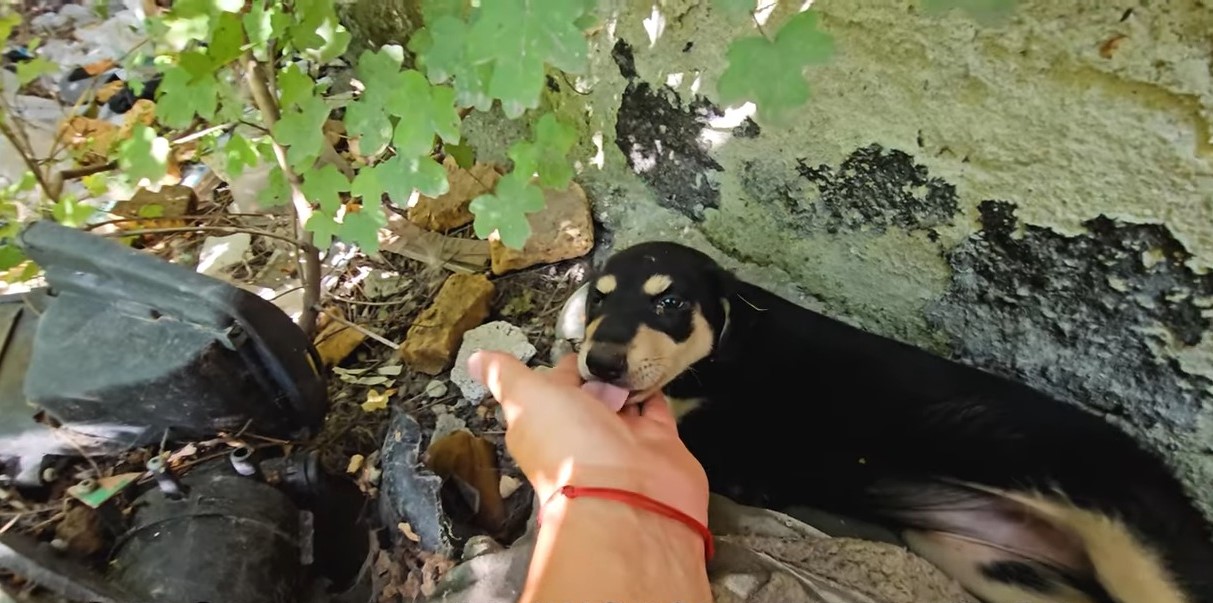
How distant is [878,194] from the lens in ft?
5.48

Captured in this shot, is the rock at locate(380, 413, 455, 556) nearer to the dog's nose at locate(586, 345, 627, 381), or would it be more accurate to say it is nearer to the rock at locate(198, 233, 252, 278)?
the dog's nose at locate(586, 345, 627, 381)

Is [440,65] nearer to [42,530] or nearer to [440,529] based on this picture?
[440,529]

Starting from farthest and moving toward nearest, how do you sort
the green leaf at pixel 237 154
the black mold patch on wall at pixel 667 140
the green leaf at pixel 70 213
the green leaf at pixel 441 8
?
the black mold patch on wall at pixel 667 140 < the green leaf at pixel 70 213 < the green leaf at pixel 237 154 < the green leaf at pixel 441 8

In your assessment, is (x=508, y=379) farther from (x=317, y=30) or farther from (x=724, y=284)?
(x=317, y=30)

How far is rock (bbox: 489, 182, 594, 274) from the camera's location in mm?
2447

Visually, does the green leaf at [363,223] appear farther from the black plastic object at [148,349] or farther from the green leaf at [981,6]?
the green leaf at [981,6]

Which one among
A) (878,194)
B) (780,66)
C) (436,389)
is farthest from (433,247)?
(780,66)

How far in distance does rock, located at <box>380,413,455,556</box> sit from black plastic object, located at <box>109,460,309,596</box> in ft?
0.61

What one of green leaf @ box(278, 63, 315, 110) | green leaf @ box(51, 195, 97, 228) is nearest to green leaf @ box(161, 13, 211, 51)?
green leaf @ box(278, 63, 315, 110)

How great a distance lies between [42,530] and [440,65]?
1.29 metres

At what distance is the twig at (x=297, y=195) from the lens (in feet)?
6.12

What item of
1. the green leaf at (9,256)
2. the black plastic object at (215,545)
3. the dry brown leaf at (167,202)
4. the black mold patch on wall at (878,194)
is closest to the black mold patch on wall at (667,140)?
the black mold patch on wall at (878,194)

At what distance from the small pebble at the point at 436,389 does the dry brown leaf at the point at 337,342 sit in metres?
0.28

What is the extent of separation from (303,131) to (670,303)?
832 mm
